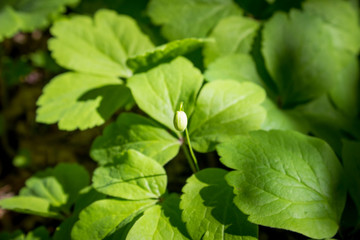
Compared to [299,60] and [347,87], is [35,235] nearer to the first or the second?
[299,60]

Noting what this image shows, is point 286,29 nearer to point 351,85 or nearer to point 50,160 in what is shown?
point 351,85

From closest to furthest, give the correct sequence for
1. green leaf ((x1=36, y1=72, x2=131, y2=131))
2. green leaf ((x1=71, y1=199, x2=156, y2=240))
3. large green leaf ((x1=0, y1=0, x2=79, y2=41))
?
green leaf ((x1=71, y1=199, x2=156, y2=240)) → green leaf ((x1=36, y1=72, x2=131, y2=131)) → large green leaf ((x1=0, y1=0, x2=79, y2=41))

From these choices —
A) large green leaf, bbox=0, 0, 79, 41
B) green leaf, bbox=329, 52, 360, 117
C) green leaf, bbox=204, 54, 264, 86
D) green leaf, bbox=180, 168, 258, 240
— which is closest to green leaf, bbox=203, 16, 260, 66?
green leaf, bbox=204, 54, 264, 86

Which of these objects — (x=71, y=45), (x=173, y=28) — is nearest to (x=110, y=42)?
(x=71, y=45)

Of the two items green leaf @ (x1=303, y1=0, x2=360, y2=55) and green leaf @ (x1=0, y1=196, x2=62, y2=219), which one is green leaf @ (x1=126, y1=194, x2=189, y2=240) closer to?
green leaf @ (x1=0, y1=196, x2=62, y2=219)

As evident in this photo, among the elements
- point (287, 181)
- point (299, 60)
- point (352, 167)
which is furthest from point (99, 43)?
point (352, 167)
